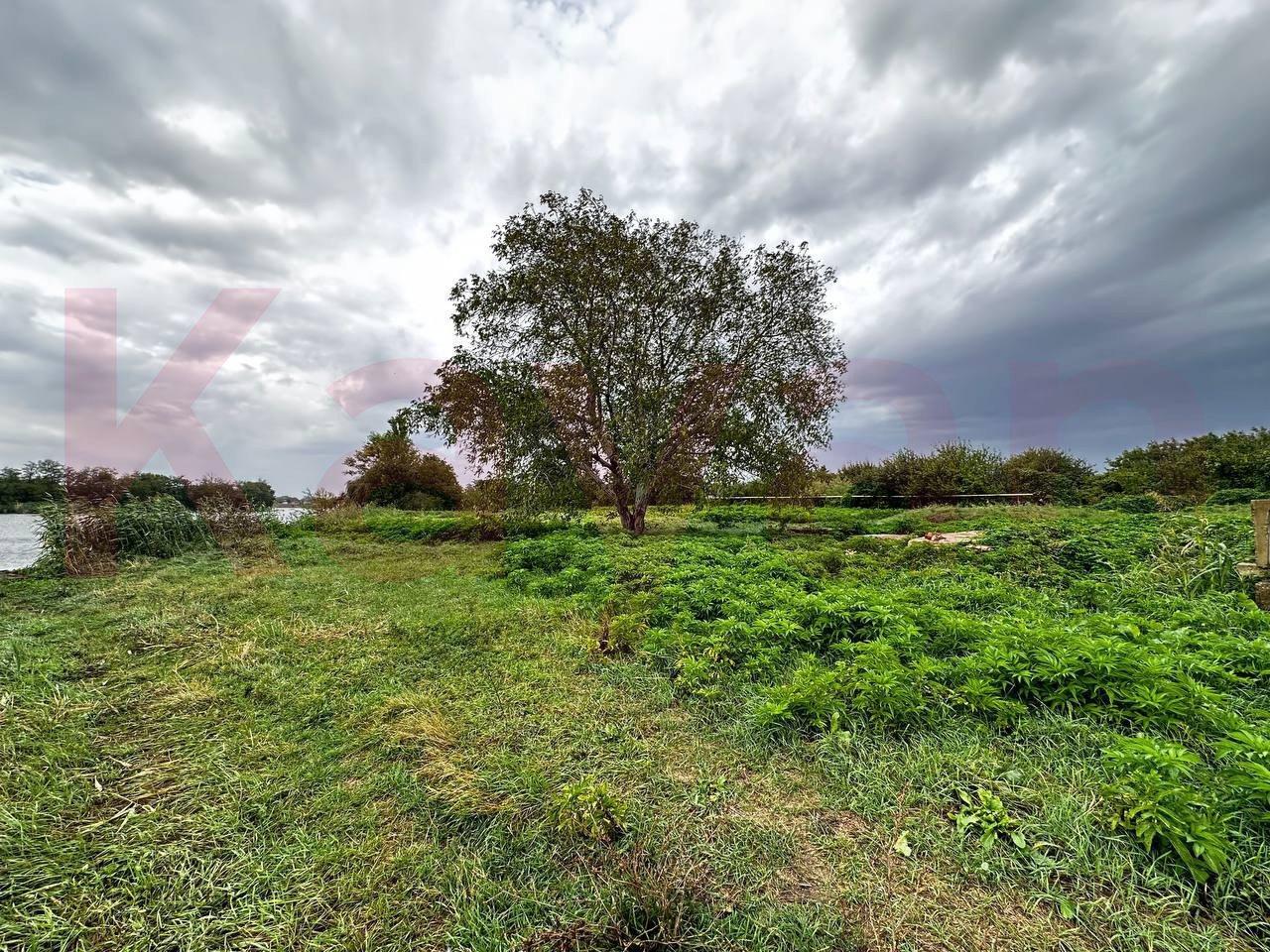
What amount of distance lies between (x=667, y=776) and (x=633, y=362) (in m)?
11.0

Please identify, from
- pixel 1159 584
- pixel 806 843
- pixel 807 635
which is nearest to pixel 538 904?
pixel 806 843

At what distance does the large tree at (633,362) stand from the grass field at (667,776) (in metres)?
7.71

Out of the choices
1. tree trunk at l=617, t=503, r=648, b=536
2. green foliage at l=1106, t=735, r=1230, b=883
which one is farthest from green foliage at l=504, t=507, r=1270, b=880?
tree trunk at l=617, t=503, r=648, b=536

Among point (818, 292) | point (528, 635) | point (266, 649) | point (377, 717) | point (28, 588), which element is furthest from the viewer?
point (818, 292)

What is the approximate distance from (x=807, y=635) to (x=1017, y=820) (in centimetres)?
189

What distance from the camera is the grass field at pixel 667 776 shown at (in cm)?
176

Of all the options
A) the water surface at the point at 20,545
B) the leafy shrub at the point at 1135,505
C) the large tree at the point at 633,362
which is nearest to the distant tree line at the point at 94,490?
the water surface at the point at 20,545

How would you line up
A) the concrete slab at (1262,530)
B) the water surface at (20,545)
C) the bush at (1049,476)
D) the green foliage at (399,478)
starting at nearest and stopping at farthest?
the concrete slab at (1262,530) < the water surface at (20,545) < the bush at (1049,476) < the green foliage at (399,478)

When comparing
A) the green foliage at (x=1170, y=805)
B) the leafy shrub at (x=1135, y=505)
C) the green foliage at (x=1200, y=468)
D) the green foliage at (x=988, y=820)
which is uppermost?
the green foliage at (x=1200, y=468)

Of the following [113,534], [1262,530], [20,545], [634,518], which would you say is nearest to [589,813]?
[1262,530]

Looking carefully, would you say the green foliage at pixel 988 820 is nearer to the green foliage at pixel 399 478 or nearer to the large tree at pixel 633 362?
the large tree at pixel 633 362

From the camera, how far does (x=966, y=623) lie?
Result: 11.3 ft

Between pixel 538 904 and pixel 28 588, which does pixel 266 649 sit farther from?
pixel 28 588

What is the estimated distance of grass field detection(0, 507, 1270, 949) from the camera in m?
1.76
